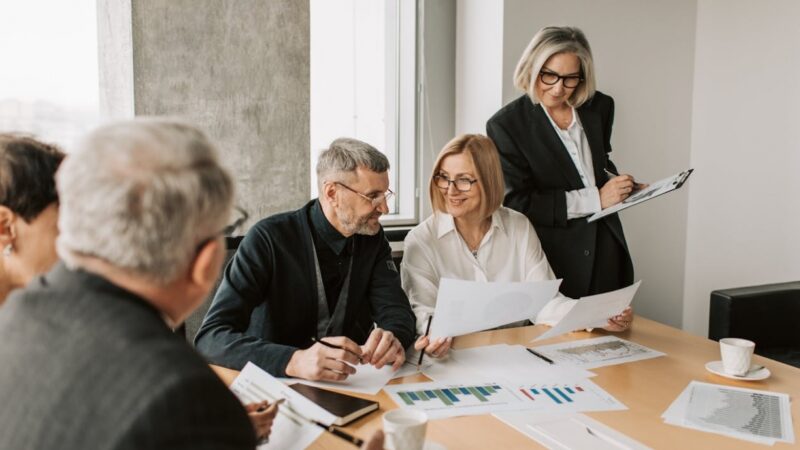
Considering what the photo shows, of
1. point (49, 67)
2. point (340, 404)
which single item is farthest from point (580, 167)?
point (49, 67)

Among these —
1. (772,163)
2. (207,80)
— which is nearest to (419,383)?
(207,80)

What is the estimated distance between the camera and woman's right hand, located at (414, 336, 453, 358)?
5.58 feet

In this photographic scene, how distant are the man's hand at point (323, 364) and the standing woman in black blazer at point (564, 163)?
126cm

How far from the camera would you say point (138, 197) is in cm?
75

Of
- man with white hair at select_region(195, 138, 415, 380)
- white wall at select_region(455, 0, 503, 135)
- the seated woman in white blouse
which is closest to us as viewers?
man with white hair at select_region(195, 138, 415, 380)

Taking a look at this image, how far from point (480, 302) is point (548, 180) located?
1.03m

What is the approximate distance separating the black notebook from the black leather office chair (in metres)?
1.77

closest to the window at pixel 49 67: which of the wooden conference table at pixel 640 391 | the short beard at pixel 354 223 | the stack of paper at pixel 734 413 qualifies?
the short beard at pixel 354 223

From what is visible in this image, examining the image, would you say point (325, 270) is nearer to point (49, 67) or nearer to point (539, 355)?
point (539, 355)

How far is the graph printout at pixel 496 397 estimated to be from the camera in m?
1.42

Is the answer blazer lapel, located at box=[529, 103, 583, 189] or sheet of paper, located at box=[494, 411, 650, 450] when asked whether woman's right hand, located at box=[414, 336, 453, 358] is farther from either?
blazer lapel, located at box=[529, 103, 583, 189]

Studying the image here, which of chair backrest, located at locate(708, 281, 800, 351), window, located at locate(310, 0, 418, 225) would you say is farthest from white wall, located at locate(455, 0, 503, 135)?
chair backrest, located at locate(708, 281, 800, 351)

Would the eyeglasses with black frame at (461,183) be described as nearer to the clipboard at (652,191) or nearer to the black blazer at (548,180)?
the black blazer at (548,180)

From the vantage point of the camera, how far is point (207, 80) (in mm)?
A: 2680
